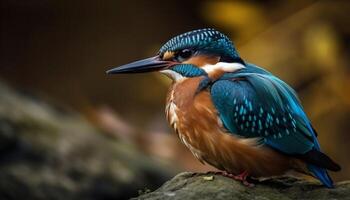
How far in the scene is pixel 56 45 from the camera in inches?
336

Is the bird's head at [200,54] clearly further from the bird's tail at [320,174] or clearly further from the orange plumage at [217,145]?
the bird's tail at [320,174]

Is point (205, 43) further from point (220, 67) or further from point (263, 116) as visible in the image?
point (263, 116)

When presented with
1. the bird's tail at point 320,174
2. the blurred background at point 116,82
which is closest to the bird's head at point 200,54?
the bird's tail at point 320,174

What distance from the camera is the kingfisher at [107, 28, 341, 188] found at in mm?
3686

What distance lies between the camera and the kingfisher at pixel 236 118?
369cm

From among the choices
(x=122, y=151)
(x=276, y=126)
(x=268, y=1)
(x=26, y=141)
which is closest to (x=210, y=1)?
(x=268, y=1)

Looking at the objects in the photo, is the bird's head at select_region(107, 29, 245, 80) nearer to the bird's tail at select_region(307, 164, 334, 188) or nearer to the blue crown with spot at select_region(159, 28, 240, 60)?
the blue crown with spot at select_region(159, 28, 240, 60)

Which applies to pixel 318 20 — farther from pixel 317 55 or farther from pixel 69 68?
pixel 69 68

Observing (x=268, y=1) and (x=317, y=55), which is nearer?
(x=317, y=55)

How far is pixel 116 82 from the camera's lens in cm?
856

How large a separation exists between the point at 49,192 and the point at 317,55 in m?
2.48

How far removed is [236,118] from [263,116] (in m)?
0.11

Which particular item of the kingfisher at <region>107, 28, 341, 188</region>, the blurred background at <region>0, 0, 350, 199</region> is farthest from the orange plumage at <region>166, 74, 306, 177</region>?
the blurred background at <region>0, 0, 350, 199</region>

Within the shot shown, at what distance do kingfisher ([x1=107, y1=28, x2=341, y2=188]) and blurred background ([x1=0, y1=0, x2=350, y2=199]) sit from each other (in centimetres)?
89
